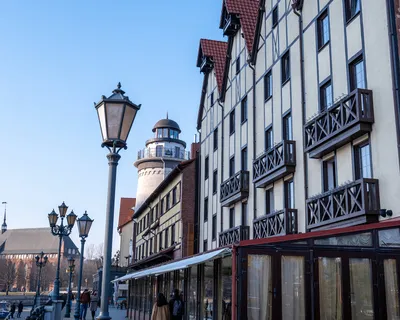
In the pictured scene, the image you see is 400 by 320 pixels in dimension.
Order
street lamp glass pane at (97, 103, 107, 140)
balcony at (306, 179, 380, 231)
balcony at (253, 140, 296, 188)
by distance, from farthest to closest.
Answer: balcony at (253, 140, 296, 188), balcony at (306, 179, 380, 231), street lamp glass pane at (97, 103, 107, 140)

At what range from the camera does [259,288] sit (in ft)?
29.2

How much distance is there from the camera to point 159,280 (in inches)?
1033

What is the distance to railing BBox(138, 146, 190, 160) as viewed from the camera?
202 ft

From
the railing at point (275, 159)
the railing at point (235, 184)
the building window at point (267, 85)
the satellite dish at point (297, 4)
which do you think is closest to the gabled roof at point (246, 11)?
the building window at point (267, 85)

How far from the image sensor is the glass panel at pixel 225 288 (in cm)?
1241

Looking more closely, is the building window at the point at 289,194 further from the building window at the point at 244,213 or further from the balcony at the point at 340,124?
the building window at the point at 244,213

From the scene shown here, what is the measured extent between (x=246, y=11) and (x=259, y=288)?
70.1ft

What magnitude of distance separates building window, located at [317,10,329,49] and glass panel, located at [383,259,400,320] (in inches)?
441

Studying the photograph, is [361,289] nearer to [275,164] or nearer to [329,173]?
[329,173]

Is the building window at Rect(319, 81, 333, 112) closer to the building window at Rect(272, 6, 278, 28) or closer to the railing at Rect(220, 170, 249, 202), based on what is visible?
the building window at Rect(272, 6, 278, 28)

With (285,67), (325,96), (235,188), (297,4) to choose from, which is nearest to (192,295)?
(235,188)

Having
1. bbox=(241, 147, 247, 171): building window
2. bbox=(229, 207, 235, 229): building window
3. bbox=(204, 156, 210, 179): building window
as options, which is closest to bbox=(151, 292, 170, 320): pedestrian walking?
bbox=(241, 147, 247, 171): building window

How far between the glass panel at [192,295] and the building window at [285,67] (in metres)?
8.26

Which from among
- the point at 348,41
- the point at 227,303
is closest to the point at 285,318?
the point at 227,303
